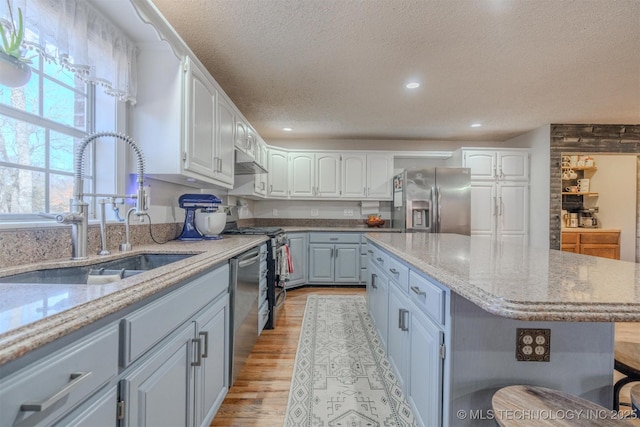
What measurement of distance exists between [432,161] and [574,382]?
14.5 feet

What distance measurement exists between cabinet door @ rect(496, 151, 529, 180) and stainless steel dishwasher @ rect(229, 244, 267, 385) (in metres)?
3.90

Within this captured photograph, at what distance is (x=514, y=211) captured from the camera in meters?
4.35

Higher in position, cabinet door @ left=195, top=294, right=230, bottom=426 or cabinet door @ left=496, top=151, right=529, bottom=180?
cabinet door @ left=496, top=151, right=529, bottom=180

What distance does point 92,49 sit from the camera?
1396mm

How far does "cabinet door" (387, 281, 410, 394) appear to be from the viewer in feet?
5.06

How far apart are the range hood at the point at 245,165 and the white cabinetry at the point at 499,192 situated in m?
3.06

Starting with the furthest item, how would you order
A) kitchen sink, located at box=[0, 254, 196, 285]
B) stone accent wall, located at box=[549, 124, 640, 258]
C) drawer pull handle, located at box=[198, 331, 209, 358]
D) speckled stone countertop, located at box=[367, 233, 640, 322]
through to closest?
stone accent wall, located at box=[549, 124, 640, 258]
drawer pull handle, located at box=[198, 331, 209, 358]
kitchen sink, located at box=[0, 254, 196, 285]
speckled stone countertop, located at box=[367, 233, 640, 322]

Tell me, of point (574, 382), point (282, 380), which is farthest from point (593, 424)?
point (282, 380)

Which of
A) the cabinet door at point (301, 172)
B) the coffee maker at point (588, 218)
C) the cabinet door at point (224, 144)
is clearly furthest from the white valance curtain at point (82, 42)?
the coffee maker at point (588, 218)

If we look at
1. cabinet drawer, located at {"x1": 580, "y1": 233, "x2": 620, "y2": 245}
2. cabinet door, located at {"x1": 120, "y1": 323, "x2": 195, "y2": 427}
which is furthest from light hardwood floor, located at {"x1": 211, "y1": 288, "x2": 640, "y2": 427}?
cabinet drawer, located at {"x1": 580, "y1": 233, "x2": 620, "y2": 245}

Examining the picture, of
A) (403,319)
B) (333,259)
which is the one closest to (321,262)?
(333,259)

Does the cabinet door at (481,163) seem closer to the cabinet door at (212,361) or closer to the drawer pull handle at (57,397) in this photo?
the cabinet door at (212,361)

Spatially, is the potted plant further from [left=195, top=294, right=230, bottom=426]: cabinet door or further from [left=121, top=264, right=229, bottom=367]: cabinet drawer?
[left=195, top=294, right=230, bottom=426]: cabinet door

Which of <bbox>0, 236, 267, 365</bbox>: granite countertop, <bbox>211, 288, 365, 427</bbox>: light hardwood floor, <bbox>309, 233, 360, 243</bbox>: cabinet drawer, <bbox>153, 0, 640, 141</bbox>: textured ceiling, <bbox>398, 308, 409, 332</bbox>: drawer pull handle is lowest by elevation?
<bbox>211, 288, 365, 427</bbox>: light hardwood floor
